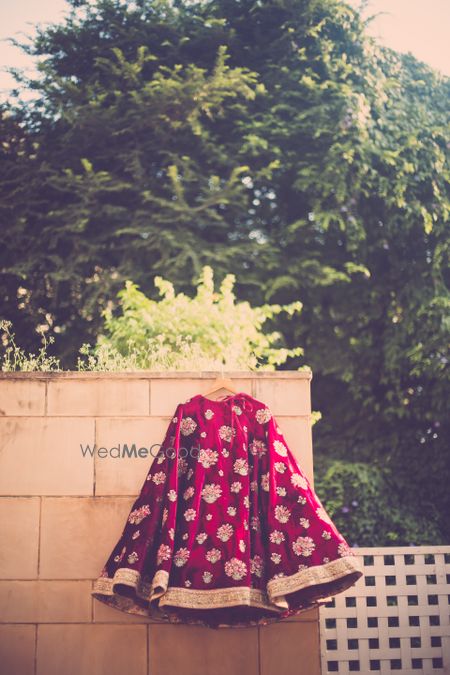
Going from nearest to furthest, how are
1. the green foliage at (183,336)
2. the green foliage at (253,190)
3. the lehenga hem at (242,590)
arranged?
1. the lehenga hem at (242,590)
2. the green foliage at (183,336)
3. the green foliage at (253,190)

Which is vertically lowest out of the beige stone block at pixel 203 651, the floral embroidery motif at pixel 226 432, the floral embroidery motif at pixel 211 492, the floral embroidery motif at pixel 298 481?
the beige stone block at pixel 203 651

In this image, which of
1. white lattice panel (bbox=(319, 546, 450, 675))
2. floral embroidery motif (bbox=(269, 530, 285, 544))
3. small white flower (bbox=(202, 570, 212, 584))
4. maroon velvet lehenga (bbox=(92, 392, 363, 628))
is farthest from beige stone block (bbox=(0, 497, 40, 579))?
white lattice panel (bbox=(319, 546, 450, 675))

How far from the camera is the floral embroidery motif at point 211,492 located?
2.60m

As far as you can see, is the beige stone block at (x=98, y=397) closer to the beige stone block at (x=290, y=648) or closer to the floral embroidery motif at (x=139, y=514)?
the floral embroidery motif at (x=139, y=514)

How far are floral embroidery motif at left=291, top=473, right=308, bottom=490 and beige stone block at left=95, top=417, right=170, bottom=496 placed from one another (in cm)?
62

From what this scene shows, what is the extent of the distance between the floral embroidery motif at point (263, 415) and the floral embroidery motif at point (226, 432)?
0.40ft

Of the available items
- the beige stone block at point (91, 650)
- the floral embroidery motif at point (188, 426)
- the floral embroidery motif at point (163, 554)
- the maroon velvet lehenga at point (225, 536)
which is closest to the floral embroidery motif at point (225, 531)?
the maroon velvet lehenga at point (225, 536)

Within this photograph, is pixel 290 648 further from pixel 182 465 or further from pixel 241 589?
pixel 182 465

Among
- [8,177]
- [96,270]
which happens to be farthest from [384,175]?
[8,177]

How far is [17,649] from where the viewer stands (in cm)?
267

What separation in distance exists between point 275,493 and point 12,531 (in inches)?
45.6

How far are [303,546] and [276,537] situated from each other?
0.36 ft

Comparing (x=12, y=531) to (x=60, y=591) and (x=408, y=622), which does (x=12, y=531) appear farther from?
(x=408, y=622)

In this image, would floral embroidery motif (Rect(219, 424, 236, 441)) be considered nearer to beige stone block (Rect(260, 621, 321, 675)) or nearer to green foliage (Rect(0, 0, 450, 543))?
beige stone block (Rect(260, 621, 321, 675))
